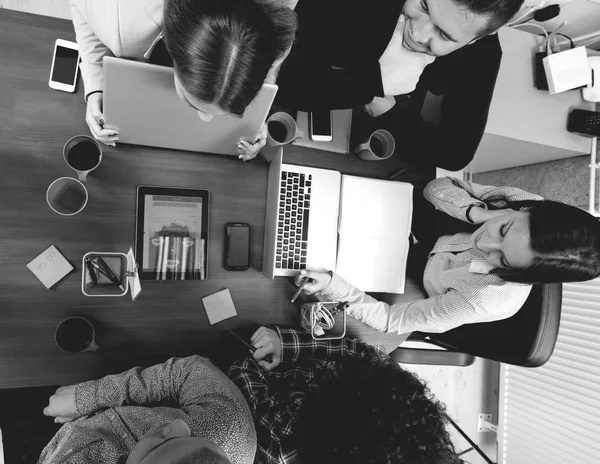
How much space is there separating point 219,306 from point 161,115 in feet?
1.88

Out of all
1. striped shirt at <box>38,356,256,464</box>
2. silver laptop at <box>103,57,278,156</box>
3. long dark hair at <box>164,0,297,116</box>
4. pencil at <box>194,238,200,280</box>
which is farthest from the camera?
pencil at <box>194,238,200,280</box>

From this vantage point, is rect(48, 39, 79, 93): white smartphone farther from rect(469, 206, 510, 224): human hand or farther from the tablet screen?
rect(469, 206, 510, 224): human hand

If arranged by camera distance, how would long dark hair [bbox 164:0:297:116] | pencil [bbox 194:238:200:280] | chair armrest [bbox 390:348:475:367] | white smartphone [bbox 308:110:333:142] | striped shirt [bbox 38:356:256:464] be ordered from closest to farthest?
long dark hair [bbox 164:0:297:116], striped shirt [bbox 38:356:256:464], pencil [bbox 194:238:200:280], white smartphone [bbox 308:110:333:142], chair armrest [bbox 390:348:475:367]

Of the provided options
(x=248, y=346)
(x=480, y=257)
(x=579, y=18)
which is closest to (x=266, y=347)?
(x=248, y=346)

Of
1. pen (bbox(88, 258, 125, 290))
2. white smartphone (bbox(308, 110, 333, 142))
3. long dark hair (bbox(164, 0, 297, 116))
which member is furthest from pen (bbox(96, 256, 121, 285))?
white smartphone (bbox(308, 110, 333, 142))

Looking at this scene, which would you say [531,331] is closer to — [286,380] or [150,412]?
[286,380]

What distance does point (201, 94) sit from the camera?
75cm

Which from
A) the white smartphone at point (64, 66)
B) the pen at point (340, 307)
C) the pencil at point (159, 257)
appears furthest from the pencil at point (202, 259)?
the white smartphone at point (64, 66)

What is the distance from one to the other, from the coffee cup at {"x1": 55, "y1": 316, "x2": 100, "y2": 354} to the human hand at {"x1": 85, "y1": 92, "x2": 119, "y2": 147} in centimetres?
50

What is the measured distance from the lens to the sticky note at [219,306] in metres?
1.16

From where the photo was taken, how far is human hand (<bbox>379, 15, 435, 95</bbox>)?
1.10 metres

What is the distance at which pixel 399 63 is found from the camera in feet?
3.70

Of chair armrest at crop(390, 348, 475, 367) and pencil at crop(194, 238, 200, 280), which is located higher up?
pencil at crop(194, 238, 200, 280)

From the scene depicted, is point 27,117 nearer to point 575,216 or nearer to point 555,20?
point 575,216
